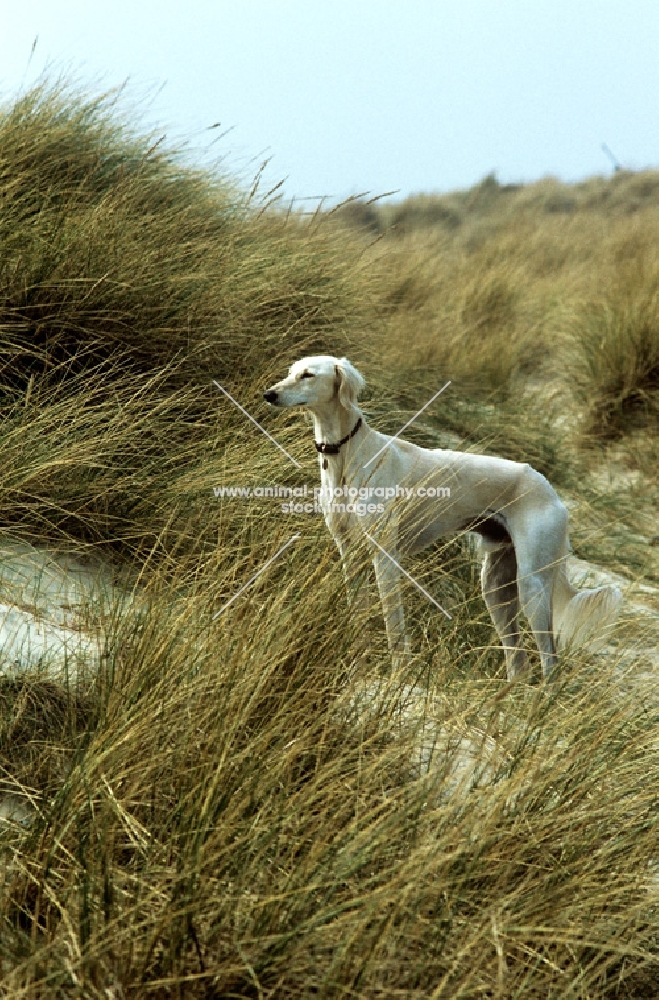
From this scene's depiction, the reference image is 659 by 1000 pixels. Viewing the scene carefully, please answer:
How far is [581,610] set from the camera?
3.95 metres

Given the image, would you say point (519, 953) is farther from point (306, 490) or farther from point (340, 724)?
point (306, 490)

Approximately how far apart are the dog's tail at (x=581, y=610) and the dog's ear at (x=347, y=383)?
105 cm

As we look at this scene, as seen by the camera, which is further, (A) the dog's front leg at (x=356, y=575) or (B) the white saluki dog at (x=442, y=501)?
(B) the white saluki dog at (x=442, y=501)

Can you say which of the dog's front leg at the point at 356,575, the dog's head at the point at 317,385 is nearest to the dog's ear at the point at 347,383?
the dog's head at the point at 317,385

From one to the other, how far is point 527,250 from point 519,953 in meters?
12.0

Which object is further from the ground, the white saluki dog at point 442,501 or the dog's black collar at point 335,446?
the dog's black collar at point 335,446

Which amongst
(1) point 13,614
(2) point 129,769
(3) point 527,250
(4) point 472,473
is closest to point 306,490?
(4) point 472,473

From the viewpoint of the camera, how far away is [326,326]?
19.9 ft

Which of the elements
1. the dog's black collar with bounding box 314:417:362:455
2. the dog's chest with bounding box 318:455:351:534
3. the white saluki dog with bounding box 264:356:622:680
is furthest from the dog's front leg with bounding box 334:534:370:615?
the dog's black collar with bounding box 314:417:362:455

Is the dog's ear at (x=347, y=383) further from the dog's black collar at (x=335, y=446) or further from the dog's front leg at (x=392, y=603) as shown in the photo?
the dog's front leg at (x=392, y=603)

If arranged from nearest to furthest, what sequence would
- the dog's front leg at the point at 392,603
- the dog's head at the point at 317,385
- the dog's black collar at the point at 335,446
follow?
the dog's front leg at the point at 392,603 → the dog's head at the point at 317,385 → the dog's black collar at the point at 335,446

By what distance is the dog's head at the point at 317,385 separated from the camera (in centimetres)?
372

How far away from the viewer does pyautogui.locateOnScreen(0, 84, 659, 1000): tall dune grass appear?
2043 mm

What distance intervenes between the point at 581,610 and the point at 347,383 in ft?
4.00
